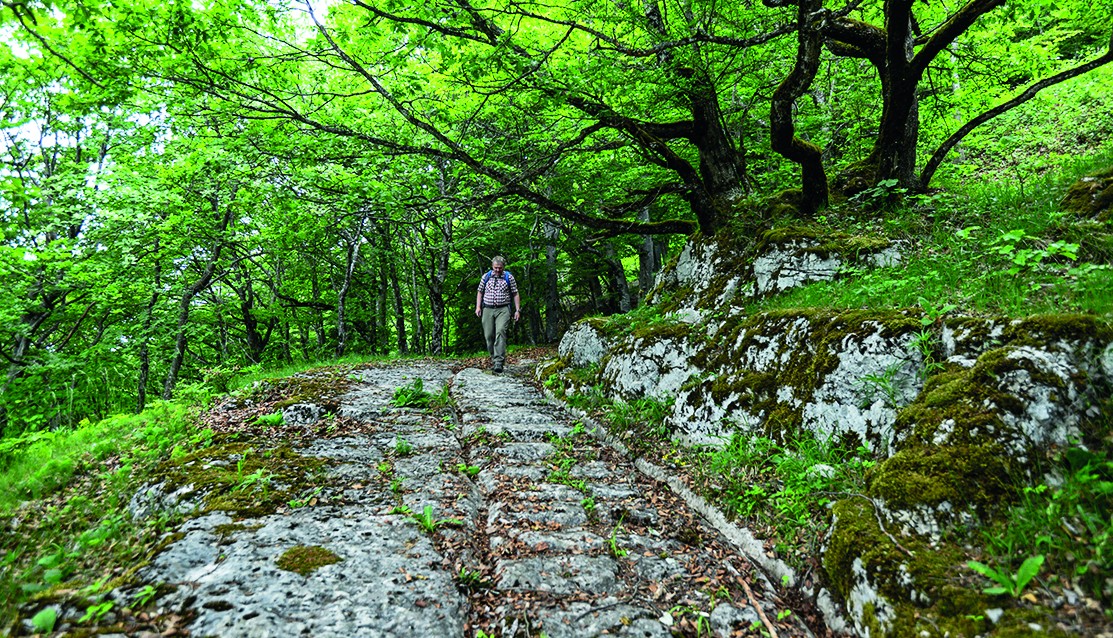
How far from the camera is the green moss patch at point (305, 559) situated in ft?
11.4

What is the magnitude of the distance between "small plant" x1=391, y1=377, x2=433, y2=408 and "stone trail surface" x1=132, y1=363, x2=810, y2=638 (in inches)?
81.7

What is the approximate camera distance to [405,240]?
58.1 ft

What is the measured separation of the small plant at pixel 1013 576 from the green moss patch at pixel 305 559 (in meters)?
4.19

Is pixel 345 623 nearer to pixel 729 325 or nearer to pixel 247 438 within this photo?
pixel 247 438

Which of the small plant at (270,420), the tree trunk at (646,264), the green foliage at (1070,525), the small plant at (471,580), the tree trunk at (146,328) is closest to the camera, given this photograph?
the green foliage at (1070,525)

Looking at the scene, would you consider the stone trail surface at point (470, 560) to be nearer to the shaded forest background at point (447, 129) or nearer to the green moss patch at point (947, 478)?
the green moss patch at point (947, 478)

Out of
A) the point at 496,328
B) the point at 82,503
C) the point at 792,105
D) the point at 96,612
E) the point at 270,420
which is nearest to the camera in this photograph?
the point at 96,612

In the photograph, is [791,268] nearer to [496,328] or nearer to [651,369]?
[651,369]

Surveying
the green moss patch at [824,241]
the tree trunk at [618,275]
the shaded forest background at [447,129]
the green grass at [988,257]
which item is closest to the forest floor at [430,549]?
the green grass at [988,257]

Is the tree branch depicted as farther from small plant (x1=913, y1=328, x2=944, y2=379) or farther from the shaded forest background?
small plant (x1=913, y1=328, x2=944, y2=379)

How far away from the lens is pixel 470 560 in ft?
13.0

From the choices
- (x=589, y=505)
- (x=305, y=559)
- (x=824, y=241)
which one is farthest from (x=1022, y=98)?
(x=305, y=559)

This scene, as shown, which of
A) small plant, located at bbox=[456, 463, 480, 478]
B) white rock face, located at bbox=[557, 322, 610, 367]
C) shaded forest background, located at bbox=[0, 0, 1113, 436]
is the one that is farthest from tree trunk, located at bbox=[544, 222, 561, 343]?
small plant, located at bbox=[456, 463, 480, 478]

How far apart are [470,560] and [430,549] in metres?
0.36
